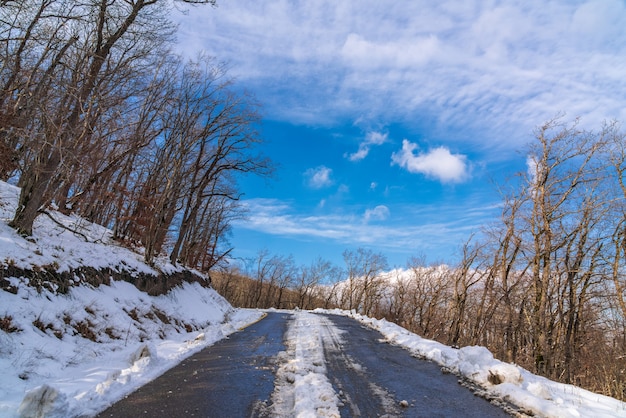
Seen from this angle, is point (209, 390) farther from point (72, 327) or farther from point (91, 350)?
point (72, 327)

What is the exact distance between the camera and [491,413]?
489 centimetres

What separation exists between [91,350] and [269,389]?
12.3ft

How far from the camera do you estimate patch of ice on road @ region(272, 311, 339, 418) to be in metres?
4.45

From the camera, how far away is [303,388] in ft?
17.6

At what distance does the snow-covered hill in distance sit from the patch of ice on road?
8 cm

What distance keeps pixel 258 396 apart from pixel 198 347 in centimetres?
419

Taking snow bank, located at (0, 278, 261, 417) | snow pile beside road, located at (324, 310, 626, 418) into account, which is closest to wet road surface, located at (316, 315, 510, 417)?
snow pile beside road, located at (324, 310, 626, 418)

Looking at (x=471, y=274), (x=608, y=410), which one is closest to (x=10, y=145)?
(x=608, y=410)

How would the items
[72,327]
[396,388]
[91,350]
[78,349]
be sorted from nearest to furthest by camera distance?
[396,388] < [78,349] < [91,350] < [72,327]

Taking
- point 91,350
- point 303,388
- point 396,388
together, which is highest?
point 396,388

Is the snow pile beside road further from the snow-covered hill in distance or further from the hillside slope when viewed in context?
the hillside slope

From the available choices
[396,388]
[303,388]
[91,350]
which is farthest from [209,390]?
[91,350]

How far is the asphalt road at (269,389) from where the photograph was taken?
443cm

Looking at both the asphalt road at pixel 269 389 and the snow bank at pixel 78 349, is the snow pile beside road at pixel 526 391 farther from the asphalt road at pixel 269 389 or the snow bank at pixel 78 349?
the snow bank at pixel 78 349
